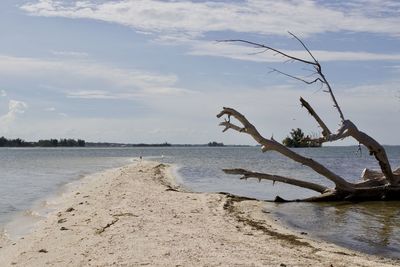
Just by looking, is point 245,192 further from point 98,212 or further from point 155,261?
point 155,261

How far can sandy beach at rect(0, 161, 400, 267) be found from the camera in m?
7.34

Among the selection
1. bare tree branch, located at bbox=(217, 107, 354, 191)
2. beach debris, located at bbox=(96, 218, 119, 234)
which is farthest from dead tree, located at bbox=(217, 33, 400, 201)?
beach debris, located at bbox=(96, 218, 119, 234)

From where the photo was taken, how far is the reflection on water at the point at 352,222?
1008 centimetres

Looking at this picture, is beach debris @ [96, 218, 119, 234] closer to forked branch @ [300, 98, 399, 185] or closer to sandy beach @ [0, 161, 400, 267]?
sandy beach @ [0, 161, 400, 267]

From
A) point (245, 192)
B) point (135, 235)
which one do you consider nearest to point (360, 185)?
point (245, 192)

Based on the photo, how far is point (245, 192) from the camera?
20.3 m

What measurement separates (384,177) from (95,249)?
496 inches

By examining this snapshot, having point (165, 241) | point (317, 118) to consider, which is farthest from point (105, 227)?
point (317, 118)

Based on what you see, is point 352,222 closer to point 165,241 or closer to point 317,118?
point 317,118

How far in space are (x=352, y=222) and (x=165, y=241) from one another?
625 cm

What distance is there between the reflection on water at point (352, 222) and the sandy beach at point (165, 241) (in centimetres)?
68

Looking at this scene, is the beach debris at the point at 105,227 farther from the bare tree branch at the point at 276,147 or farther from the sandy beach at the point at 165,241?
the bare tree branch at the point at 276,147

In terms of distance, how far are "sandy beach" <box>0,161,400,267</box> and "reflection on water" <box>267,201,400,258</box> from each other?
68 cm

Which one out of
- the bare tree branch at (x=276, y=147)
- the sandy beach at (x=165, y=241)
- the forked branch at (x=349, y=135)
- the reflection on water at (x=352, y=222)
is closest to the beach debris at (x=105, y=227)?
the sandy beach at (x=165, y=241)
